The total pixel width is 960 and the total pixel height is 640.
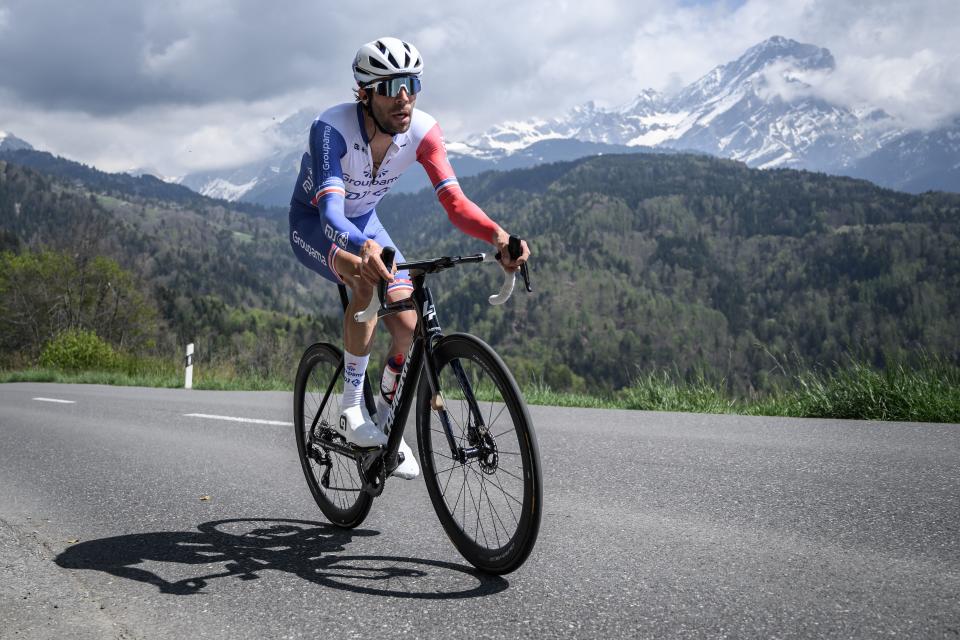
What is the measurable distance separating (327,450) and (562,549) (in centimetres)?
143

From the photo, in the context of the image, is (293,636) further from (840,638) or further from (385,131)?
(385,131)

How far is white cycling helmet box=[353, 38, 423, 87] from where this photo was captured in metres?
3.39

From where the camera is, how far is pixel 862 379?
691cm

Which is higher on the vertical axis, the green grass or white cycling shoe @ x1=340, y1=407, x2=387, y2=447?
the green grass

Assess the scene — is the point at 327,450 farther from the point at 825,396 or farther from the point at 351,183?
the point at 825,396

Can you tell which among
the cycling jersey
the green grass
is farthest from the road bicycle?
the green grass

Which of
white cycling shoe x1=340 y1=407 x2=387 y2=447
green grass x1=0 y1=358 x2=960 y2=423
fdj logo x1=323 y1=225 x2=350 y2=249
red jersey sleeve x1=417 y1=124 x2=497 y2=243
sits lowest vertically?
white cycling shoe x1=340 y1=407 x2=387 y2=447

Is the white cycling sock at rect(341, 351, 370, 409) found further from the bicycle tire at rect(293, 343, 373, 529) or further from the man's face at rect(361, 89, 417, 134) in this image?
the man's face at rect(361, 89, 417, 134)

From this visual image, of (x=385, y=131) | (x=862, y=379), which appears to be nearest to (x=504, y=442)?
(x=385, y=131)

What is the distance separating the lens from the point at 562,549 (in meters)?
3.28

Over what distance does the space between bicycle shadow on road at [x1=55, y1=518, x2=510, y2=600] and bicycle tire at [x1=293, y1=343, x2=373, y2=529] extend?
0.12 meters

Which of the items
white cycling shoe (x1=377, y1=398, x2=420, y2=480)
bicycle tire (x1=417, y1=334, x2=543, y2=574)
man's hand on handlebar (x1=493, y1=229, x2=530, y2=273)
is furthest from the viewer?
white cycling shoe (x1=377, y1=398, x2=420, y2=480)

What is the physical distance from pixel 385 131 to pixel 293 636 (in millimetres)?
2236

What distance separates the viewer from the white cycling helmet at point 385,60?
3391mm
